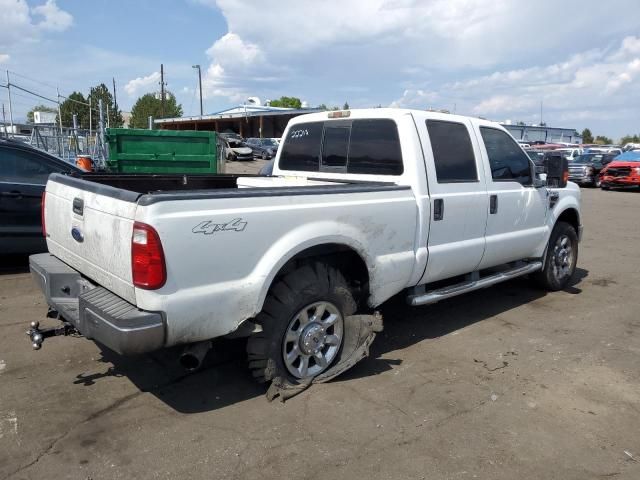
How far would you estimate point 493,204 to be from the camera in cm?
507

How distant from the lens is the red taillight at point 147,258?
2906 mm

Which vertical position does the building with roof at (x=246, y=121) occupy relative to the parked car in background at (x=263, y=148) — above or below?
above

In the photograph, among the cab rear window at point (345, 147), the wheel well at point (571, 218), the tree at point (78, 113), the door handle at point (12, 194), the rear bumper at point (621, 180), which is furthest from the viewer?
the tree at point (78, 113)

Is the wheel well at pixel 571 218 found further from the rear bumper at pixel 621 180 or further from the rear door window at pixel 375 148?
the rear bumper at pixel 621 180

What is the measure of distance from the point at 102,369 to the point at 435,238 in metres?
2.84

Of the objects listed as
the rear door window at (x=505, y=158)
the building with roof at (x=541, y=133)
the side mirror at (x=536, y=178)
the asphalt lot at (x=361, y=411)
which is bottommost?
the asphalt lot at (x=361, y=411)

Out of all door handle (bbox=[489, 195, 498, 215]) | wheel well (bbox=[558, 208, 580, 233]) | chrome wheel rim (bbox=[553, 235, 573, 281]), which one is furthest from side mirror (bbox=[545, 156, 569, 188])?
door handle (bbox=[489, 195, 498, 215])

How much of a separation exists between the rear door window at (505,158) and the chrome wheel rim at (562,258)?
1.16m

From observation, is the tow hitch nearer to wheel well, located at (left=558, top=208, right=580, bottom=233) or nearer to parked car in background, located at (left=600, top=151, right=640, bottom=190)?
wheel well, located at (left=558, top=208, right=580, bottom=233)

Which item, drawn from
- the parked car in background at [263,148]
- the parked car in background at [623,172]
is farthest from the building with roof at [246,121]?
the parked car in background at [623,172]

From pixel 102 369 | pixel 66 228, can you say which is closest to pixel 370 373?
pixel 102 369

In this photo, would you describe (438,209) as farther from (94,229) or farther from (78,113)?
(78,113)

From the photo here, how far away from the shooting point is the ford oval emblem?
3572 mm

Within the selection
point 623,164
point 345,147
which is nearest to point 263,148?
point 623,164
